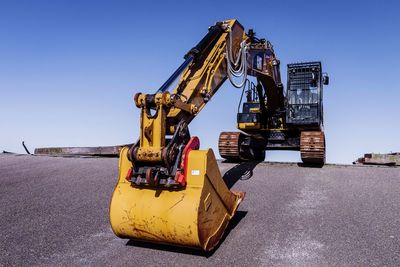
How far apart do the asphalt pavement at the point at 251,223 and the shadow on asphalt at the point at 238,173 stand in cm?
3

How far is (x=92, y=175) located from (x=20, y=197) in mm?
2601

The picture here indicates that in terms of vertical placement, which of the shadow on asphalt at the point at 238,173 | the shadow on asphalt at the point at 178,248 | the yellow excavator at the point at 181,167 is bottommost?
the shadow on asphalt at the point at 178,248

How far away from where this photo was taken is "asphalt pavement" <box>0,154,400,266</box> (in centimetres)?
509

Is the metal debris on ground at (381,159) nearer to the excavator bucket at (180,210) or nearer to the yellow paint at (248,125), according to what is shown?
the yellow paint at (248,125)

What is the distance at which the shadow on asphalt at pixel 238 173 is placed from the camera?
987 cm

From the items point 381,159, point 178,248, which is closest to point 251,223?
point 178,248

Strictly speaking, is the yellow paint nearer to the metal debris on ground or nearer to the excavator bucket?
the metal debris on ground

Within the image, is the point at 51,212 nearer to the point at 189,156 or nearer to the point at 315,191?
the point at 189,156

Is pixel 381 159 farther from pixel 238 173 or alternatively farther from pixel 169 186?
pixel 169 186

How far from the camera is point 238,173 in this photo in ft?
35.5

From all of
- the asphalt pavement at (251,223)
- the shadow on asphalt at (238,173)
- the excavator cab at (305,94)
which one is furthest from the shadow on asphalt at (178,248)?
the excavator cab at (305,94)

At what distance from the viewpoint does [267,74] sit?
34.3ft

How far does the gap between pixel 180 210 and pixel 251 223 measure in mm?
1940

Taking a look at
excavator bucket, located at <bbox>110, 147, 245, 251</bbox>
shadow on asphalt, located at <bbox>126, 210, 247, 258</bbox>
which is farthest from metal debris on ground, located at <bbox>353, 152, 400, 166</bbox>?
excavator bucket, located at <bbox>110, 147, 245, 251</bbox>
